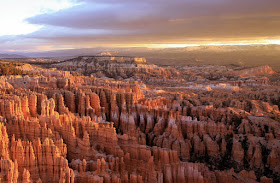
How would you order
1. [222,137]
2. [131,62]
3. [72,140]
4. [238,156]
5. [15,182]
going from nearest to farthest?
[15,182] < [72,140] < [238,156] < [222,137] < [131,62]

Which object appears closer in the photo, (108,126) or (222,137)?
(108,126)

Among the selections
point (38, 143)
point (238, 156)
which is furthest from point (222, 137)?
point (38, 143)

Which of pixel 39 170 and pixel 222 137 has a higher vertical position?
pixel 39 170

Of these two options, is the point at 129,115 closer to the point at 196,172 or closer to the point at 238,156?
the point at 238,156

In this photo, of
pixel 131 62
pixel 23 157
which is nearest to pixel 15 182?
pixel 23 157

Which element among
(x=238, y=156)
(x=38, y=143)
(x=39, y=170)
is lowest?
(x=238, y=156)

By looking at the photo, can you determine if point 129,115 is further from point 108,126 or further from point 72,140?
point 72,140

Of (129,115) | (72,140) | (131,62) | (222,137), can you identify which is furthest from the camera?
(131,62)
